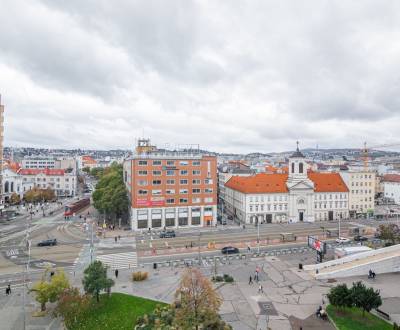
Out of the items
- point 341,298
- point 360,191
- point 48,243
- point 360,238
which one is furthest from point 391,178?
point 48,243

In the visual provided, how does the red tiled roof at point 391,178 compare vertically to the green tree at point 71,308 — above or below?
above

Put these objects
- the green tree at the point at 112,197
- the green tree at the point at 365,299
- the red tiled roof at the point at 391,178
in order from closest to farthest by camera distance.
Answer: the green tree at the point at 365,299 → the green tree at the point at 112,197 → the red tiled roof at the point at 391,178

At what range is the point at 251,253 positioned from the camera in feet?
173

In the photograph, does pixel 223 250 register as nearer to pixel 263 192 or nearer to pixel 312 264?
pixel 312 264

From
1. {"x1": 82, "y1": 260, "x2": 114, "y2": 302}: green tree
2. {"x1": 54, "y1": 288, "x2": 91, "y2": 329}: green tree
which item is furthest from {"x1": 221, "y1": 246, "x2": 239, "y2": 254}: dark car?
{"x1": 54, "y1": 288, "x2": 91, "y2": 329}: green tree

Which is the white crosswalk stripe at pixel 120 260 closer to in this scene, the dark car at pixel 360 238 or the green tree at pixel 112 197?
the green tree at pixel 112 197

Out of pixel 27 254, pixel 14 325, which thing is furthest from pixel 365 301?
pixel 27 254

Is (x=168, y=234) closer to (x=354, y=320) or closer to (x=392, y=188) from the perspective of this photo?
(x=354, y=320)

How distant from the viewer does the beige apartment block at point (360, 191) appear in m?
89.1

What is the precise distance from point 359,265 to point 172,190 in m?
41.2

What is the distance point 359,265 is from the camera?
42906mm

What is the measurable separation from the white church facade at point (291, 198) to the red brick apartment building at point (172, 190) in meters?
11.0

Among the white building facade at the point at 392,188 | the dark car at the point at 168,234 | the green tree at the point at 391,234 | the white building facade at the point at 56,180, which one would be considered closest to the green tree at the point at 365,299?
the green tree at the point at 391,234

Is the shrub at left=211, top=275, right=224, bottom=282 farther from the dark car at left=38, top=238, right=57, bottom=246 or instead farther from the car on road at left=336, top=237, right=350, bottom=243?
the dark car at left=38, top=238, right=57, bottom=246
